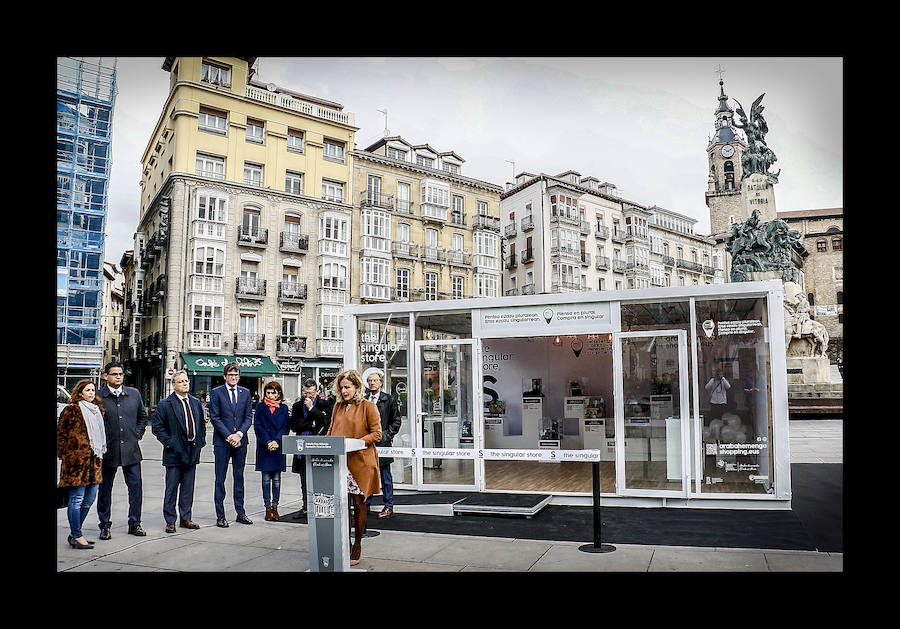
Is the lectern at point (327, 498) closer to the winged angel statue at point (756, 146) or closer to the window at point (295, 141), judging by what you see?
the winged angel statue at point (756, 146)

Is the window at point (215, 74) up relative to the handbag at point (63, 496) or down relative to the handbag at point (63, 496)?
up

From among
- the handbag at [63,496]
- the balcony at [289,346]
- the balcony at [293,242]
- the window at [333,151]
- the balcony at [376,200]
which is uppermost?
the window at [333,151]

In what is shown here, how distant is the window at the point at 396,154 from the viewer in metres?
47.0

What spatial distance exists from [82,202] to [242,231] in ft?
26.6

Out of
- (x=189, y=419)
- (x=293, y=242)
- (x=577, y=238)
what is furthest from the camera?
(x=577, y=238)

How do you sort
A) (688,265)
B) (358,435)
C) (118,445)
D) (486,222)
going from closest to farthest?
(358,435)
(118,445)
(486,222)
(688,265)

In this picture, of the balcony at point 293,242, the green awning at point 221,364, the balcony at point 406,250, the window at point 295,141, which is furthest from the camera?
the balcony at point 406,250

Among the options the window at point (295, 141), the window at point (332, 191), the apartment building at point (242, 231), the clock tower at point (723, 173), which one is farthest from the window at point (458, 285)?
the clock tower at point (723, 173)

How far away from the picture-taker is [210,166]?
38.4m

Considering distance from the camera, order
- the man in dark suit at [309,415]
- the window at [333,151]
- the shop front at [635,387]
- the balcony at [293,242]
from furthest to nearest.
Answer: the window at [333,151] < the balcony at [293,242] < the shop front at [635,387] < the man in dark suit at [309,415]

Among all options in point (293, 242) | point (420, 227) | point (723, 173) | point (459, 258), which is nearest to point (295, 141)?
point (293, 242)

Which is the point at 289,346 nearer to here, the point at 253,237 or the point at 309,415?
the point at 253,237

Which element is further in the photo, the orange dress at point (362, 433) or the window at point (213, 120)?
the window at point (213, 120)
